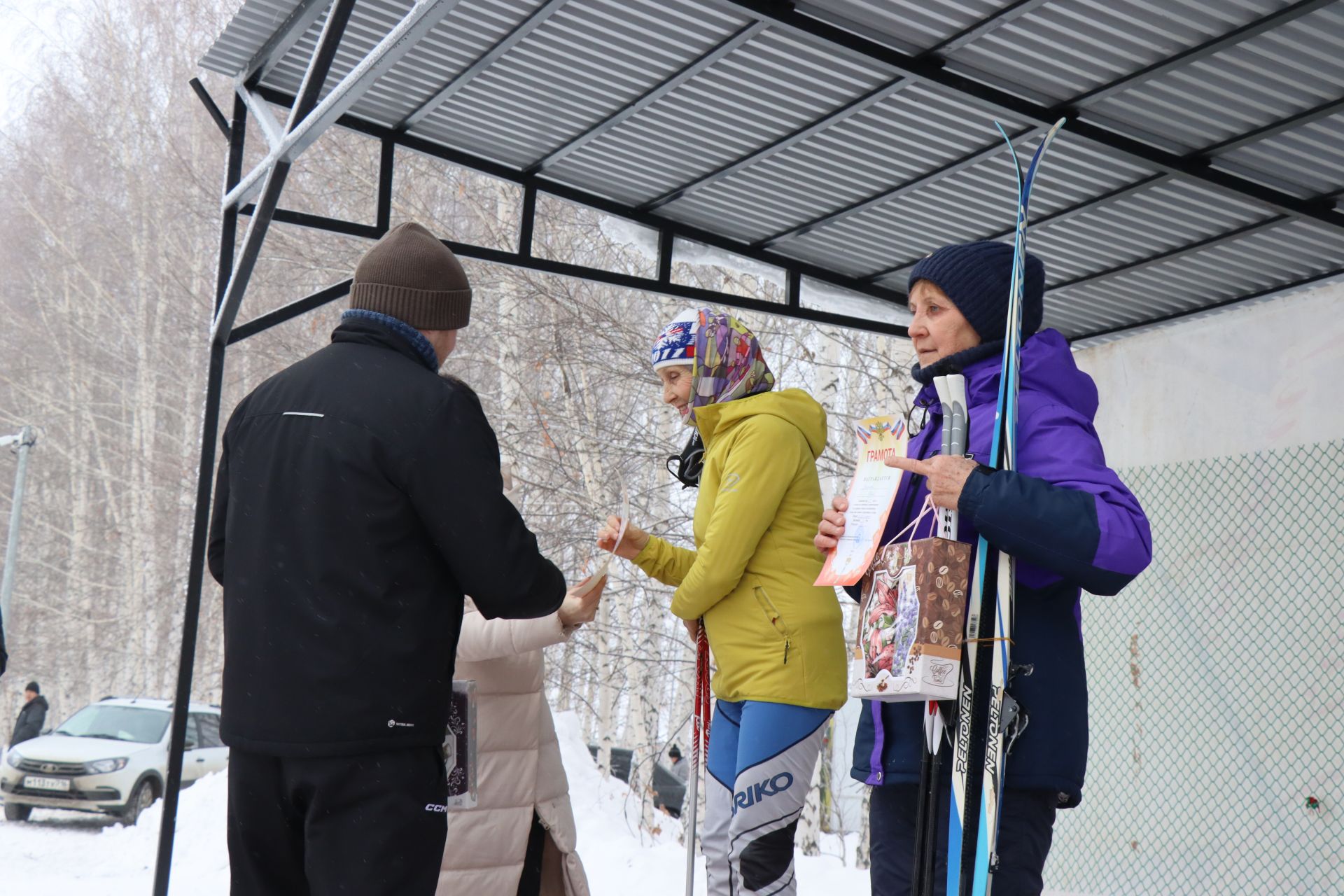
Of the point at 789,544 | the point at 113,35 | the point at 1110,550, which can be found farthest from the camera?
the point at 113,35

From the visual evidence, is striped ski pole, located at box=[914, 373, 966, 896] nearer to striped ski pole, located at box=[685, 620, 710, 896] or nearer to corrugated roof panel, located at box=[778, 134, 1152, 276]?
striped ski pole, located at box=[685, 620, 710, 896]

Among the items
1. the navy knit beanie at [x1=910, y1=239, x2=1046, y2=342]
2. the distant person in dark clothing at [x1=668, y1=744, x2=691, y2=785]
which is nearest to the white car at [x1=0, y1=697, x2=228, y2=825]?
the distant person in dark clothing at [x1=668, y1=744, x2=691, y2=785]

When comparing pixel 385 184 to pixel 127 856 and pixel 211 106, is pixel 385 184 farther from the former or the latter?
pixel 127 856

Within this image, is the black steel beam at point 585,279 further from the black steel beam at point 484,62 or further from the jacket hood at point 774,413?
the jacket hood at point 774,413

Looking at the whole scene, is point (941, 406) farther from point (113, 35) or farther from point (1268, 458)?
point (113, 35)

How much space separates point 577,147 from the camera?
691 cm

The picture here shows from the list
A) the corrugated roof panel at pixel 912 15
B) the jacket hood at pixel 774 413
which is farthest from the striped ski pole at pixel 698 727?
the corrugated roof panel at pixel 912 15

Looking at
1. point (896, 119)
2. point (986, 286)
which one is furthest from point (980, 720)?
point (896, 119)

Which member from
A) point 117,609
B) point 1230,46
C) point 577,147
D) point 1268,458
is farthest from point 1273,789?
point 117,609

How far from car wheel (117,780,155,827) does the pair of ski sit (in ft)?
57.0

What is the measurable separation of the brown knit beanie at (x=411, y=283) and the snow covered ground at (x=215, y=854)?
1.76 meters

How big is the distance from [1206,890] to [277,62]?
21.5 ft

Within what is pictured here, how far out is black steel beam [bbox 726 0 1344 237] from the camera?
5.23 m

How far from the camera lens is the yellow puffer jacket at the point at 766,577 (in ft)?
12.5
